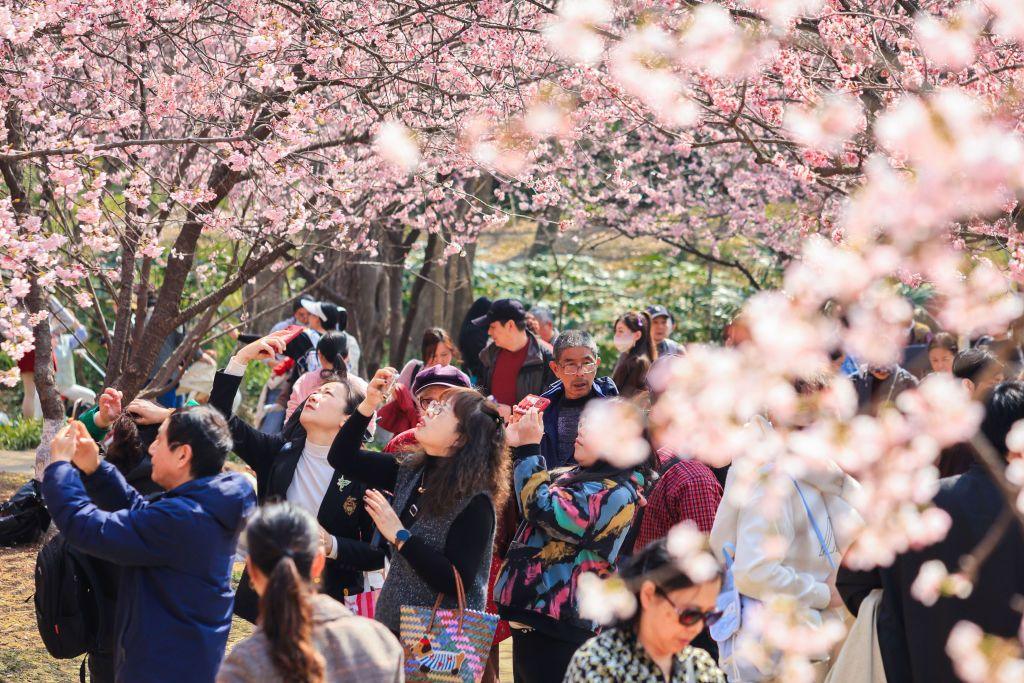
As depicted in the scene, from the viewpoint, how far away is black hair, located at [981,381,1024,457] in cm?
337

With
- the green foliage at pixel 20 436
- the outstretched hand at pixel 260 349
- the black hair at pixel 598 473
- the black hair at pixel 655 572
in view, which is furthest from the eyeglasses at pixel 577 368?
the green foliage at pixel 20 436

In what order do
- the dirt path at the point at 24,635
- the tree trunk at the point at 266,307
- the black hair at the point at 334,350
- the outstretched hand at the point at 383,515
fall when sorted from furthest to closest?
the tree trunk at the point at 266,307, the black hair at the point at 334,350, the dirt path at the point at 24,635, the outstretched hand at the point at 383,515

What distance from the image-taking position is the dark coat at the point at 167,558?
10.6 ft

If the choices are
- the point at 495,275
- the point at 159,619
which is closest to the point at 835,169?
the point at 159,619

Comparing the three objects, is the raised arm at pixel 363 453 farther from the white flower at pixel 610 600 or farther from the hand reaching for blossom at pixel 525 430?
the white flower at pixel 610 600

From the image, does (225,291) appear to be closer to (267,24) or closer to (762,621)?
(267,24)

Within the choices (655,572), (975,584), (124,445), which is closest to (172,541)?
(124,445)

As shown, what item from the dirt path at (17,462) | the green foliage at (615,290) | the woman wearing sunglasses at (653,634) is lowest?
the dirt path at (17,462)

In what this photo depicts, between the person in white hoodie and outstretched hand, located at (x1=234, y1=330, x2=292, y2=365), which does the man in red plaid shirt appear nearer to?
the person in white hoodie

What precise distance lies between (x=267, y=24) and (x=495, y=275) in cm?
1240

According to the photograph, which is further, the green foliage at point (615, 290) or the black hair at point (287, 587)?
the green foliage at point (615, 290)

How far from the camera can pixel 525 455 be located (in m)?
3.96

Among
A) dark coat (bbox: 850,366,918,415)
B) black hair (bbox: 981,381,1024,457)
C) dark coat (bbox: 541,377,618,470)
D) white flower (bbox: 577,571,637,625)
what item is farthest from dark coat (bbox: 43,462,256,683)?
dark coat (bbox: 850,366,918,415)

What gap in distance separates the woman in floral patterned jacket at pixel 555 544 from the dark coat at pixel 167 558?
37.6 inches
